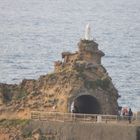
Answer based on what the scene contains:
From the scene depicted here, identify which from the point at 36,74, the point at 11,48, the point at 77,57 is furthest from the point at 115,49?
the point at 77,57

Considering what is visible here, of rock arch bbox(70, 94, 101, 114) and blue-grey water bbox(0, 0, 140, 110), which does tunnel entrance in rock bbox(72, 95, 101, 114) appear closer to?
rock arch bbox(70, 94, 101, 114)

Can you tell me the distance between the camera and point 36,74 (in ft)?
431

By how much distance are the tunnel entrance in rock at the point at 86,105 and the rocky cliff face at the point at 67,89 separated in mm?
97

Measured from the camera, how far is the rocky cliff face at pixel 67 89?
80.7 m

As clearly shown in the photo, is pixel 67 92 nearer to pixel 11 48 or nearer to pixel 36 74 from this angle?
pixel 36 74

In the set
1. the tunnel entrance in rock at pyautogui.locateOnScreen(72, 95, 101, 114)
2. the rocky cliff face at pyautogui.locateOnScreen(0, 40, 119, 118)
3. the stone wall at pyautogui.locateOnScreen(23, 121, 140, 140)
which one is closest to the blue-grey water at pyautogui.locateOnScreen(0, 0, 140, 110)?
the tunnel entrance in rock at pyautogui.locateOnScreen(72, 95, 101, 114)

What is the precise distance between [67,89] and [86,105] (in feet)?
15.6

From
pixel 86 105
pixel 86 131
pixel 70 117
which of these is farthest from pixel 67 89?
pixel 86 105

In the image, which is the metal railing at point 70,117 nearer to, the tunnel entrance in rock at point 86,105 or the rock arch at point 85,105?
the rock arch at point 85,105

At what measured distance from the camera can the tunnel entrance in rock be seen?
270ft

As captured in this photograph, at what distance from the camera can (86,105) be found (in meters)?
85.1

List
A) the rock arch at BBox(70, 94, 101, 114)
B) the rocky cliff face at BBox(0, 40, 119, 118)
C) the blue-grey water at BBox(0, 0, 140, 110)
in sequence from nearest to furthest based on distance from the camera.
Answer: the rocky cliff face at BBox(0, 40, 119, 118) < the rock arch at BBox(70, 94, 101, 114) < the blue-grey water at BBox(0, 0, 140, 110)

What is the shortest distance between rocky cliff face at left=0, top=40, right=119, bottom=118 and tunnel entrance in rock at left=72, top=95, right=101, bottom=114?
0.32ft

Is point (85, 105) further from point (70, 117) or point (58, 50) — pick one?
point (58, 50)
